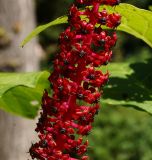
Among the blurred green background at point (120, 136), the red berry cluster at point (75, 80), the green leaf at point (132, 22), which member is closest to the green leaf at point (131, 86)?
the green leaf at point (132, 22)

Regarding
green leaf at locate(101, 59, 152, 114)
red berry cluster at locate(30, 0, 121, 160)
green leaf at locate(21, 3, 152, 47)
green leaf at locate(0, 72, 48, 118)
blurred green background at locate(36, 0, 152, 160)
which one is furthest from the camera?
blurred green background at locate(36, 0, 152, 160)

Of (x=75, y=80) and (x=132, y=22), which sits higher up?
(x=132, y=22)

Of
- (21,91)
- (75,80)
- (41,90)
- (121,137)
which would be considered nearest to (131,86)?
(41,90)

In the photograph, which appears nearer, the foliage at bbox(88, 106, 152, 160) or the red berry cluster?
the red berry cluster

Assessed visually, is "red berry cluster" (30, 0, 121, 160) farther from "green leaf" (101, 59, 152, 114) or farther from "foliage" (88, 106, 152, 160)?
"foliage" (88, 106, 152, 160)

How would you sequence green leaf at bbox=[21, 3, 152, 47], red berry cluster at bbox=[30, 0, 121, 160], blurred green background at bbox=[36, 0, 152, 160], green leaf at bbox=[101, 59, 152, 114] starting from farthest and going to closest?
blurred green background at bbox=[36, 0, 152, 160]
green leaf at bbox=[101, 59, 152, 114]
green leaf at bbox=[21, 3, 152, 47]
red berry cluster at bbox=[30, 0, 121, 160]

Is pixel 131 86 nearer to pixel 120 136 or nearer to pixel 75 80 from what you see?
pixel 75 80

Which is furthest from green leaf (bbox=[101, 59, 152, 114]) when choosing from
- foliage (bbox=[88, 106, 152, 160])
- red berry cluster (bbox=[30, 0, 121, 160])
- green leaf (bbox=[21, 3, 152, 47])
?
foliage (bbox=[88, 106, 152, 160])
